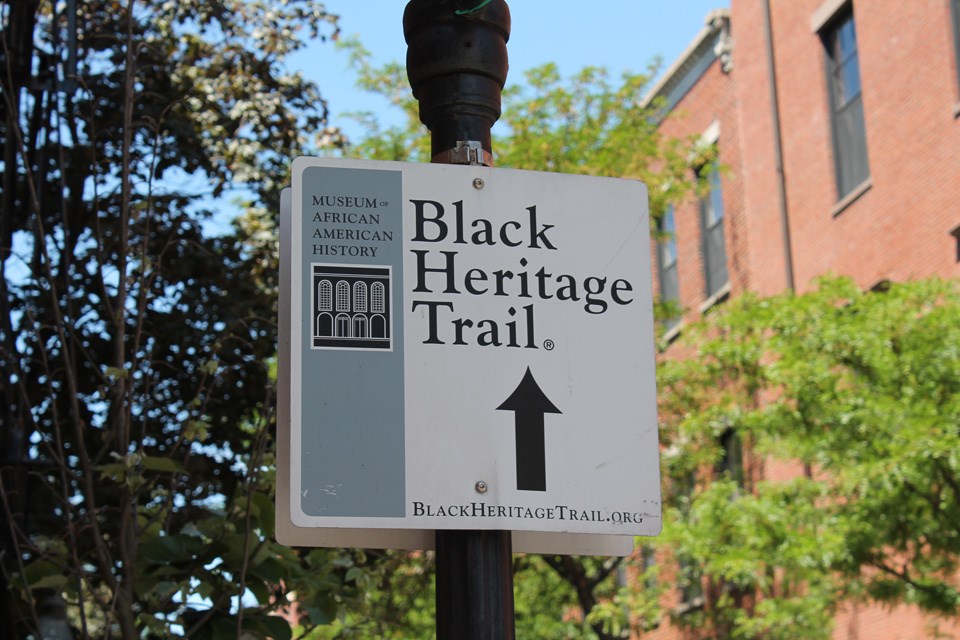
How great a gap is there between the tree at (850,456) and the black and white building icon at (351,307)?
9185 mm

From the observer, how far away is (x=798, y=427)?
13.5m

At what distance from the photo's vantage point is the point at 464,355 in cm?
324

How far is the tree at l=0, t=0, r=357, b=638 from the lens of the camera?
6.37 m

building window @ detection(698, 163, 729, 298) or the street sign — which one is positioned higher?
building window @ detection(698, 163, 729, 298)

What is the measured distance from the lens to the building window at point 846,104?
20.0 meters

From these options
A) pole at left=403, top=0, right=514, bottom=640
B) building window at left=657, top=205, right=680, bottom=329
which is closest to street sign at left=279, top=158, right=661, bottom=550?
pole at left=403, top=0, right=514, bottom=640

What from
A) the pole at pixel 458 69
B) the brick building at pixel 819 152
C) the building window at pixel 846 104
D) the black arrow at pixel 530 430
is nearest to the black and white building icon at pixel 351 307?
the black arrow at pixel 530 430

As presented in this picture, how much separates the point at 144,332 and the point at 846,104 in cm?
1530

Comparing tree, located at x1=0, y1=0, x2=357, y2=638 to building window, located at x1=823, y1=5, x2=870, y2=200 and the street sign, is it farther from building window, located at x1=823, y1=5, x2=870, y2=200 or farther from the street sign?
building window, located at x1=823, y1=5, x2=870, y2=200

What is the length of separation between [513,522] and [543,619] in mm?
17978

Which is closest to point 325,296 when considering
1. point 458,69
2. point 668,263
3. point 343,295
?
point 343,295

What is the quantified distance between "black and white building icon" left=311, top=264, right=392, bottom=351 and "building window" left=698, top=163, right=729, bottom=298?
20.8 meters

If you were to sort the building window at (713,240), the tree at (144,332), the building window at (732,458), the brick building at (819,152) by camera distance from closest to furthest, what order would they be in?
the tree at (144,332)
the brick building at (819,152)
the building window at (732,458)
the building window at (713,240)

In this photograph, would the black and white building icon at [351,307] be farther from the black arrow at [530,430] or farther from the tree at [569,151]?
the tree at [569,151]
